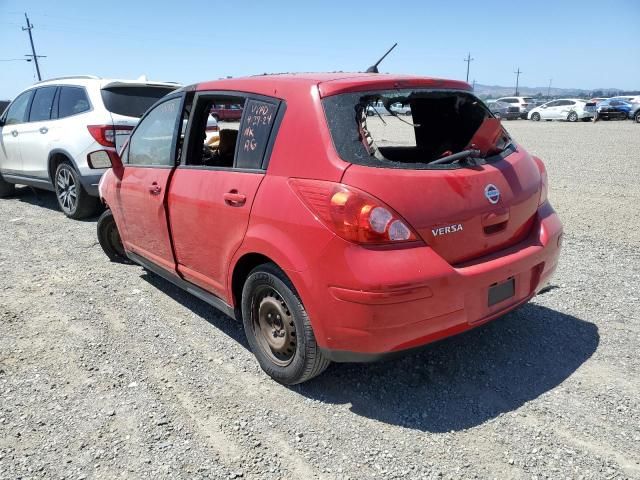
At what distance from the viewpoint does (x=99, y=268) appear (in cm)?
516

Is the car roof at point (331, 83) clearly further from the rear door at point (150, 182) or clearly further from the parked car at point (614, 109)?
the parked car at point (614, 109)

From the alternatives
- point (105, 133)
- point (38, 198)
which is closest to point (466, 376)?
point (105, 133)

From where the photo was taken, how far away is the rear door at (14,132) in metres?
7.82

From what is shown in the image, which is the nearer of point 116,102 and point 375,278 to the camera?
point 375,278

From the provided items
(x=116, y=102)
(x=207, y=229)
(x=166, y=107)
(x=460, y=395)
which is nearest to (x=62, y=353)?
(x=207, y=229)

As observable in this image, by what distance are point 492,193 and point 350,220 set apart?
892mm

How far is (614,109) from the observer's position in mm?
31266

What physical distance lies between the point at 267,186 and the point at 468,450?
171 centimetres

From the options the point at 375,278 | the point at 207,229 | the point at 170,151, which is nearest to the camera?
the point at 375,278

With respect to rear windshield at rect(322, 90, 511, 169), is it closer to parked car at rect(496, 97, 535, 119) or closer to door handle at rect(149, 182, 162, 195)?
door handle at rect(149, 182, 162, 195)

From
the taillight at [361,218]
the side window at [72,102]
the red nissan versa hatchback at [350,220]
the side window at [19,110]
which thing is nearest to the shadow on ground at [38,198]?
the side window at [19,110]

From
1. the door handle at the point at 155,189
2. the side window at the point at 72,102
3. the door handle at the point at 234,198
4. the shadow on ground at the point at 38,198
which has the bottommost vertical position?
the shadow on ground at the point at 38,198

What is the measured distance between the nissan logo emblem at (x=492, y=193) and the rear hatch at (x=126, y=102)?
5208 mm

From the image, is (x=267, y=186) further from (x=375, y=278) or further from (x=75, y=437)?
(x=75, y=437)
